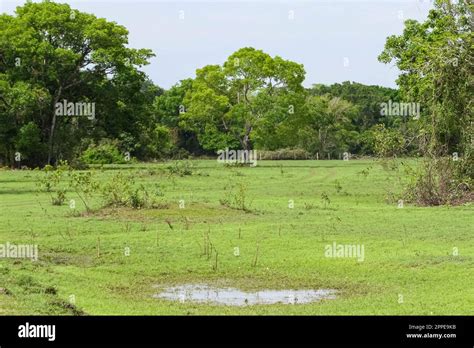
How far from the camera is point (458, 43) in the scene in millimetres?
31719

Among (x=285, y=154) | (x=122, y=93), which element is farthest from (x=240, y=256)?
(x=285, y=154)

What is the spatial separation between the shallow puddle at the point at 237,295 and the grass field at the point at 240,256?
1.22 feet

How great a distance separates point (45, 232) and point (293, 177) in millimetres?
27233

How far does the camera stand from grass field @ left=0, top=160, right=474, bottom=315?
551 inches

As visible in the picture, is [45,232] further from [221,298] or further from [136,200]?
[221,298]

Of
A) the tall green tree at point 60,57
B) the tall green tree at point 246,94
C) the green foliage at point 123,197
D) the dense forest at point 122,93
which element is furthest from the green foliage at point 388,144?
the tall green tree at point 246,94

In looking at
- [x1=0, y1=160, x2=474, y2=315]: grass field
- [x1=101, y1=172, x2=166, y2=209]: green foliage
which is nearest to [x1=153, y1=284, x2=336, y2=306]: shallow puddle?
[x1=0, y1=160, x2=474, y2=315]: grass field

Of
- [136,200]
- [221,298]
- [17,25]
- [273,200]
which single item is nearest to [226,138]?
[17,25]

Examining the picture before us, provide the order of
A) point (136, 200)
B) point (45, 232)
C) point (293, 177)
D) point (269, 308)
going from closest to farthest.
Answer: point (269, 308) → point (45, 232) → point (136, 200) → point (293, 177)

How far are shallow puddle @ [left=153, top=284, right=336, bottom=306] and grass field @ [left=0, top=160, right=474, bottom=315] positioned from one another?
1.22 ft

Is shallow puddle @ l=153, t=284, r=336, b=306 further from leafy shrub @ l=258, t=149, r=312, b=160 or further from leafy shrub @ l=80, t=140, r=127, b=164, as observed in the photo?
leafy shrub @ l=258, t=149, r=312, b=160

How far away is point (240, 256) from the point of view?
18969 mm

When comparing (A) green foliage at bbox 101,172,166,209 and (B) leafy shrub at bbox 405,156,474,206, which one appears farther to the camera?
(B) leafy shrub at bbox 405,156,474,206

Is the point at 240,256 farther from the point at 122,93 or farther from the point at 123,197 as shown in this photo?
the point at 122,93
